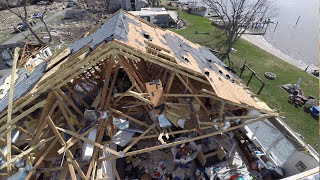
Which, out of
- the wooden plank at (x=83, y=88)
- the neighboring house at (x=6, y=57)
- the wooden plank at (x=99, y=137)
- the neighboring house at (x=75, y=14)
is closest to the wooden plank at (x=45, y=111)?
the wooden plank at (x=83, y=88)

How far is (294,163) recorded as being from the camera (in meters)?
9.10

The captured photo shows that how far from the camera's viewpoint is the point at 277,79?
21.1 m

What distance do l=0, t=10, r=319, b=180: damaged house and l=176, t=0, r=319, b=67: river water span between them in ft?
87.0

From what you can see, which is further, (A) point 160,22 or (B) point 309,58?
(A) point 160,22

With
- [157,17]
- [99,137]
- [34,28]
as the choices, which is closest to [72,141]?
[99,137]

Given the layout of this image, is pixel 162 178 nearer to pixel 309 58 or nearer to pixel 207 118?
pixel 207 118

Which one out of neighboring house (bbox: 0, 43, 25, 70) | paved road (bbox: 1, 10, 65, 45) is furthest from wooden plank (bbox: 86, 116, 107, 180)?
paved road (bbox: 1, 10, 65, 45)

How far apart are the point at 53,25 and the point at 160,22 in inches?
817

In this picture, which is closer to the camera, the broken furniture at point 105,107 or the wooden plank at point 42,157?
the broken furniture at point 105,107

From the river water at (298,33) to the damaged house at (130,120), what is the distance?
26.5 metres

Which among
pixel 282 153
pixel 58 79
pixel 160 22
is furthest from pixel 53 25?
pixel 282 153

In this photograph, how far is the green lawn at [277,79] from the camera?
15.3 metres

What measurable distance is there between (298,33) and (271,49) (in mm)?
10102

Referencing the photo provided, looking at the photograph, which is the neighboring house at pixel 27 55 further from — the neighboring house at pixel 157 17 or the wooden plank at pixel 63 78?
the neighboring house at pixel 157 17
